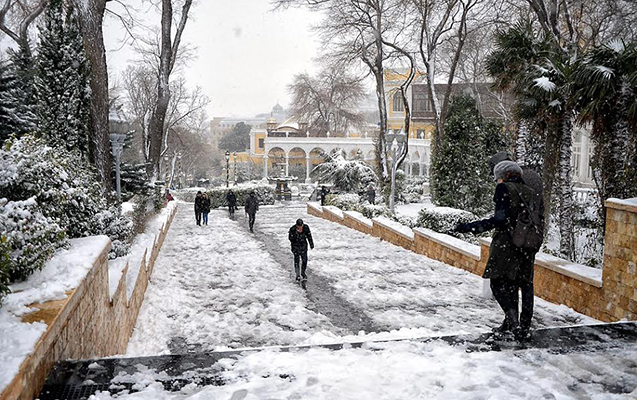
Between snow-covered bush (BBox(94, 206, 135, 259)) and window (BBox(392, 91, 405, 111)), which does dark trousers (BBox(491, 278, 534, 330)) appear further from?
window (BBox(392, 91, 405, 111))

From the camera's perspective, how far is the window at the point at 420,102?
152ft

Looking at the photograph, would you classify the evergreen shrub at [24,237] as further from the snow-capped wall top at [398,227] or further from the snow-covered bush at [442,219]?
the snow-covered bush at [442,219]

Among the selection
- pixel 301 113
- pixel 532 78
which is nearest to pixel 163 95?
pixel 532 78

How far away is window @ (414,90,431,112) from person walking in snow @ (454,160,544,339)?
4368 centimetres

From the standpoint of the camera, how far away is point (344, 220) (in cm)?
1766

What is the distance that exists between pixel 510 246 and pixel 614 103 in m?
5.90

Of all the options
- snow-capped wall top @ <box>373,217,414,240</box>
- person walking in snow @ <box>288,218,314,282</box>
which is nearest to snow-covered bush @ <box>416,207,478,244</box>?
snow-capped wall top @ <box>373,217,414,240</box>

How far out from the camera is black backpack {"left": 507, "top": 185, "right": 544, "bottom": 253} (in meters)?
4.09

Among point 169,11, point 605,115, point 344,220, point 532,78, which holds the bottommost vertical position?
point 344,220

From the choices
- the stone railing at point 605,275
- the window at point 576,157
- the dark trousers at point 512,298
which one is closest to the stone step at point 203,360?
the dark trousers at point 512,298

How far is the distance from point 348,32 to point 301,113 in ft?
99.2

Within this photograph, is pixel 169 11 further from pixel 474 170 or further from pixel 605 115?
pixel 605 115

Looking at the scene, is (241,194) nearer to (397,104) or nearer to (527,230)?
(527,230)

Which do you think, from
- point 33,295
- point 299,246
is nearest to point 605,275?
point 299,246
